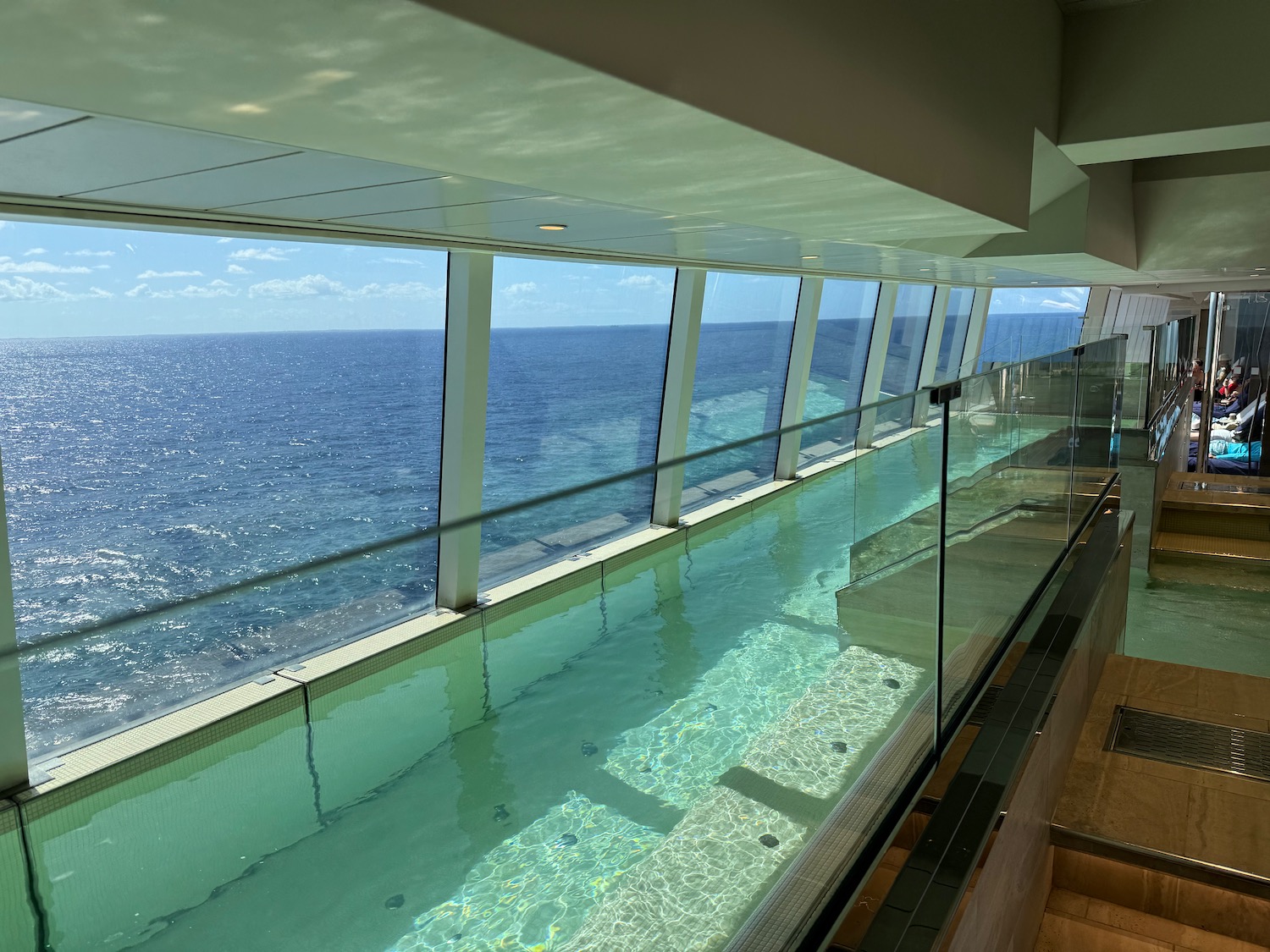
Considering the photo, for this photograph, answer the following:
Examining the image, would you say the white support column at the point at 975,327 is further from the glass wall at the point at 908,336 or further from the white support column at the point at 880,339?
the white support column at the point at 880,339

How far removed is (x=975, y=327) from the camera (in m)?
22.1

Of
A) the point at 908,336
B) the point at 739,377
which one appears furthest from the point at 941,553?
the point at 739,377

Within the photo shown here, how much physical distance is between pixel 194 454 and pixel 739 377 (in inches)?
737

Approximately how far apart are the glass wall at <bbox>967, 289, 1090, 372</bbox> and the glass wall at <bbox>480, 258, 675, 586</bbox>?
8.86 meters

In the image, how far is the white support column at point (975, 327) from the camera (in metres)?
21.8

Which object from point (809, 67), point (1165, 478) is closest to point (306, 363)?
point (1165, 478)

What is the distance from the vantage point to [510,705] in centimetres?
125

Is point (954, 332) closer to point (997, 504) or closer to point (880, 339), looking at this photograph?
point (880, 339)

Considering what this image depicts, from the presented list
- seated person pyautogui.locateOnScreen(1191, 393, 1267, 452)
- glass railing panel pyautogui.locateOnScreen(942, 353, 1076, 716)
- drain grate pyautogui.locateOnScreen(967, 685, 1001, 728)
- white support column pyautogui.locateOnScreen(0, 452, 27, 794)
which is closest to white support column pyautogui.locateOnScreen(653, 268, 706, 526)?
glass railing panel pyautogui.locateOnScreen(942, 353, 1076, 716)

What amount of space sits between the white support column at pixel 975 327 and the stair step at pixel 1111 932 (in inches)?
739

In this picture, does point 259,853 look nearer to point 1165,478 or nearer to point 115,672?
point 115,672

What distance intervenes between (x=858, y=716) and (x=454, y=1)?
1.84m

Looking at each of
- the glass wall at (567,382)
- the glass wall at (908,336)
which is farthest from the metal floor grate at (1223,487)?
the glass wall at (908,336)

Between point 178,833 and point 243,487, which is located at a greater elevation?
point 178,833
